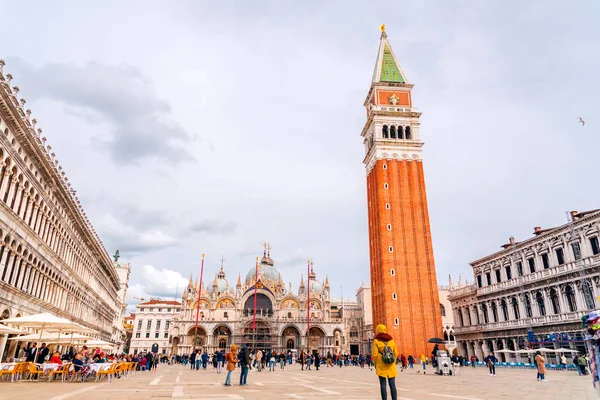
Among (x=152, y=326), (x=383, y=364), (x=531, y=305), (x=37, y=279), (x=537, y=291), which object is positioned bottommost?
(x=383, y=364)

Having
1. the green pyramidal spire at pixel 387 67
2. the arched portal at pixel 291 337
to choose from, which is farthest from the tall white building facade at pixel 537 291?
the green pyramidal spire at pixel 387 67

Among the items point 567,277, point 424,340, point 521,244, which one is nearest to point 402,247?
point 424,340

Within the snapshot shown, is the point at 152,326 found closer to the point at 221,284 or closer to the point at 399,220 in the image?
the point at 221,284

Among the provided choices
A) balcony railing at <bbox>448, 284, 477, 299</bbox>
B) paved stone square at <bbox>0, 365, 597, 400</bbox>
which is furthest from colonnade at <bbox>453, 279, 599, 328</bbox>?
paved stone square at <bbox>0, 365, 597, 400</bbox>

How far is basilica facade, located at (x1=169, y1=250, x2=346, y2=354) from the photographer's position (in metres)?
70.7

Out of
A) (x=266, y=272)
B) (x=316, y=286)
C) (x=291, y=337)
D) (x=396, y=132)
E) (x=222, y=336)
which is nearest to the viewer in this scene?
(x=396, y=132)

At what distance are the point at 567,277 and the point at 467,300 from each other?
18104 millimetres

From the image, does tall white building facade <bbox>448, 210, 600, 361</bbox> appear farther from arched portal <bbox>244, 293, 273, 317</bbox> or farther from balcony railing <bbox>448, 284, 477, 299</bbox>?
arched portal <bbox>244, 293, 273, 317</bbox>

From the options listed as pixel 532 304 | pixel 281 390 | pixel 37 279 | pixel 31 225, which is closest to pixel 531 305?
pixel 532 304

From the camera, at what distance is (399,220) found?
5469cm

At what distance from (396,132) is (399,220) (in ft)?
44.9

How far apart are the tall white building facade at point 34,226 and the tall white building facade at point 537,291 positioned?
3890 cm

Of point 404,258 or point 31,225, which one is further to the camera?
point 404,258

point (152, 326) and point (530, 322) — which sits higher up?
point (152, 326)
